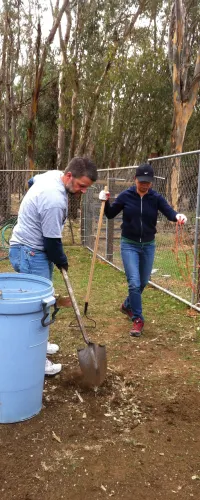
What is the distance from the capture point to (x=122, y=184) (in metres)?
9.22

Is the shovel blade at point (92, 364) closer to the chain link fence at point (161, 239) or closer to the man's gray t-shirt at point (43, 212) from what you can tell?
the man's gray t-shirt at point (43, 212)

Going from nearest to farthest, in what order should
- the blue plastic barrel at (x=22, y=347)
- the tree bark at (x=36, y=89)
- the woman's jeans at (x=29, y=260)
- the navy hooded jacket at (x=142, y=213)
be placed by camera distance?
the blue plastic barrel at (x=22, y=347), the woman's jeans at (x=29, y=260), the navy hooded jacket at (x=142, y=213), the tree bark at (x=36, y=89)

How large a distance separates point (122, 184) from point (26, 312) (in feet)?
21.7

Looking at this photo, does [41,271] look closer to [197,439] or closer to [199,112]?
[197,439]

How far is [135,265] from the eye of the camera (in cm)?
513

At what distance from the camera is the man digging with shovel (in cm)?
329

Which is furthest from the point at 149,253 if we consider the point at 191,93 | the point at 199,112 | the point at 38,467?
the point at 199,112

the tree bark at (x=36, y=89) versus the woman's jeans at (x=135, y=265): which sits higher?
the tree bark at (x=36, y=89)

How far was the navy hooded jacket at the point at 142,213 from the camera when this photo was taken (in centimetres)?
505

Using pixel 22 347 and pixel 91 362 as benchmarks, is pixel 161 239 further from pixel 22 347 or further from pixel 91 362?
pixel 22 347

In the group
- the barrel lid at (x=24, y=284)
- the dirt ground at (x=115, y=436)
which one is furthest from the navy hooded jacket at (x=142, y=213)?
the barrel lid at (x=24, y=284)

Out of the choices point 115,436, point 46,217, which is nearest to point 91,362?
point 115,436

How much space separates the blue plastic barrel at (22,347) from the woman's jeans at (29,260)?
16.8 inches

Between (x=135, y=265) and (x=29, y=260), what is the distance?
1785 mm
